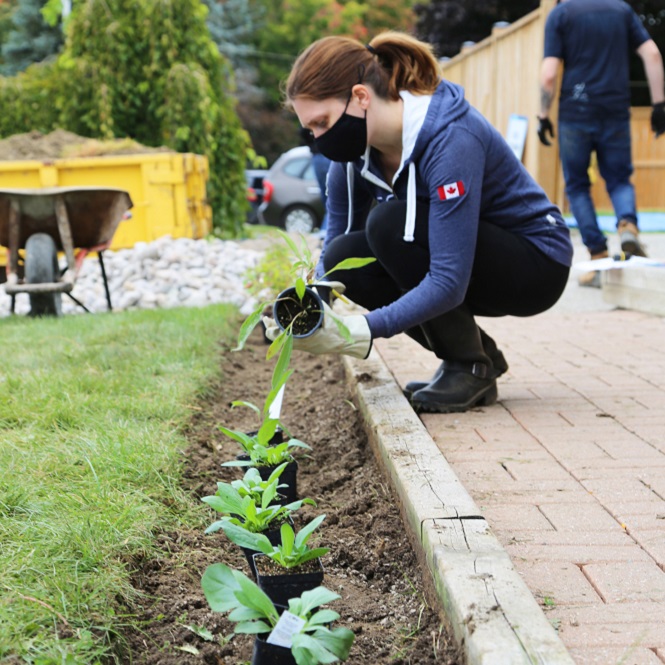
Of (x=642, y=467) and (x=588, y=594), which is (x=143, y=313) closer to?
(x=642, y=467)

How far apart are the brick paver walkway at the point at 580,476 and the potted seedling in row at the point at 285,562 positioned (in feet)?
1.59

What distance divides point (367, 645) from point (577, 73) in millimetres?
5293

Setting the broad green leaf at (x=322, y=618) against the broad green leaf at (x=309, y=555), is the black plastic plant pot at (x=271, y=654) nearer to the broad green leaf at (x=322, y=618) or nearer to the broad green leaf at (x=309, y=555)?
the broad green leaf at (x=322, y=618)

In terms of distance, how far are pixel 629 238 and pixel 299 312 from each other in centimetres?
411

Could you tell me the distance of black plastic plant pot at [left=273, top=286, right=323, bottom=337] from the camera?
269cm

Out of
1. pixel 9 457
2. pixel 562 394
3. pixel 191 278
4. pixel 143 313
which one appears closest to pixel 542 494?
pixel 562 394

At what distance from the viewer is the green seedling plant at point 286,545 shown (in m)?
1.84

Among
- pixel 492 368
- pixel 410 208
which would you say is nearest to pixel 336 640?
pixel 410 208

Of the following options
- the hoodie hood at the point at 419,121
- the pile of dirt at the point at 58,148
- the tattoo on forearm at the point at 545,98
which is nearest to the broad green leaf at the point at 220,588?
the hoodie hood at the point at 419,121

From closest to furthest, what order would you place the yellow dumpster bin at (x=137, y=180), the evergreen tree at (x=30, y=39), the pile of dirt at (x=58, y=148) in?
the yellow dumpster bin at (x=137, y=180), the pile of dirt at (x=58, y=148), the evergreen tree at (x=30, y=39)

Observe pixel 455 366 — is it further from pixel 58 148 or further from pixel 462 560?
pixel 58 148

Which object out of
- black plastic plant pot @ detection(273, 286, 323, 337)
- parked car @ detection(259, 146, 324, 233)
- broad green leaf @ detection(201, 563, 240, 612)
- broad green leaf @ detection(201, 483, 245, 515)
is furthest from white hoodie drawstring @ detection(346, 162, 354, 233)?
parked car @ detection(259, 146, 324, 233)

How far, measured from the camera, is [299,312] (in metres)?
2.72

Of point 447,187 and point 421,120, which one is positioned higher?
point 421,120
